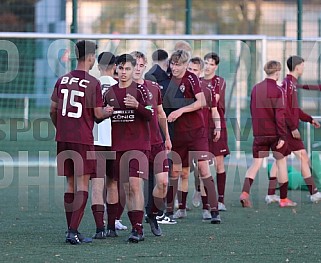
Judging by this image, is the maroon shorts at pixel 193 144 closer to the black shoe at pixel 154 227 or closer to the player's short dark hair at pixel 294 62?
the black shoe at pixel 154 227

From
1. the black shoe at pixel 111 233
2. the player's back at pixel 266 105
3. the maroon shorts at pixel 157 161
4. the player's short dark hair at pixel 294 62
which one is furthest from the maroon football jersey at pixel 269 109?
the black shoe at pixel 111 233

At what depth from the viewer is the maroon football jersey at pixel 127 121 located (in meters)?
8.57

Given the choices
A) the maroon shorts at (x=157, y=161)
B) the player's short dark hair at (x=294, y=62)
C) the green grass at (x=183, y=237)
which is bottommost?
the green grass at (x=183, y=237)

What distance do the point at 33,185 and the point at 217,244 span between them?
604 centimetres

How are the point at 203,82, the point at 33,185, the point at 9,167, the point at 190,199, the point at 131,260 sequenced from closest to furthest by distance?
1. the point at 131,260
2. the point at 203,82
3. the point at 190,199
4. the point at 33,185
5. the point at 9,167

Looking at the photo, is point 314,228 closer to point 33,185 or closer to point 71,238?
point 71,238

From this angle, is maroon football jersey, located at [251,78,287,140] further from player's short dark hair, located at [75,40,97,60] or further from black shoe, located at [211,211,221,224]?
player's short dark hair, located at [75,40,97,60]

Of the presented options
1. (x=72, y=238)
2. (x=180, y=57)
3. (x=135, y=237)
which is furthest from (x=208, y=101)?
(x=72, y=238)

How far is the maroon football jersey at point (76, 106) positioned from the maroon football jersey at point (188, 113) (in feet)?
6.06

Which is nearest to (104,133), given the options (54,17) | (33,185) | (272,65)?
(272,65)

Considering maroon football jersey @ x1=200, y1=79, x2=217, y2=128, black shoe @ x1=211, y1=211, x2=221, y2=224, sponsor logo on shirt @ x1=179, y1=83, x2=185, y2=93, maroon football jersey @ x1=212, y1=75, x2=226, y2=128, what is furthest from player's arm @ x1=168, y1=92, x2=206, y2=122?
maroon football jersey @ x1=212, y1=75, x2=226, y2=128

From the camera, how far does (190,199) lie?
1256 centimetres

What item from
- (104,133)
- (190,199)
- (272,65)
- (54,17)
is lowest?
(190,199)

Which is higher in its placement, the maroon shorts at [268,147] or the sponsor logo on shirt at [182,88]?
the sponsor logo on shirt at [182,88]
